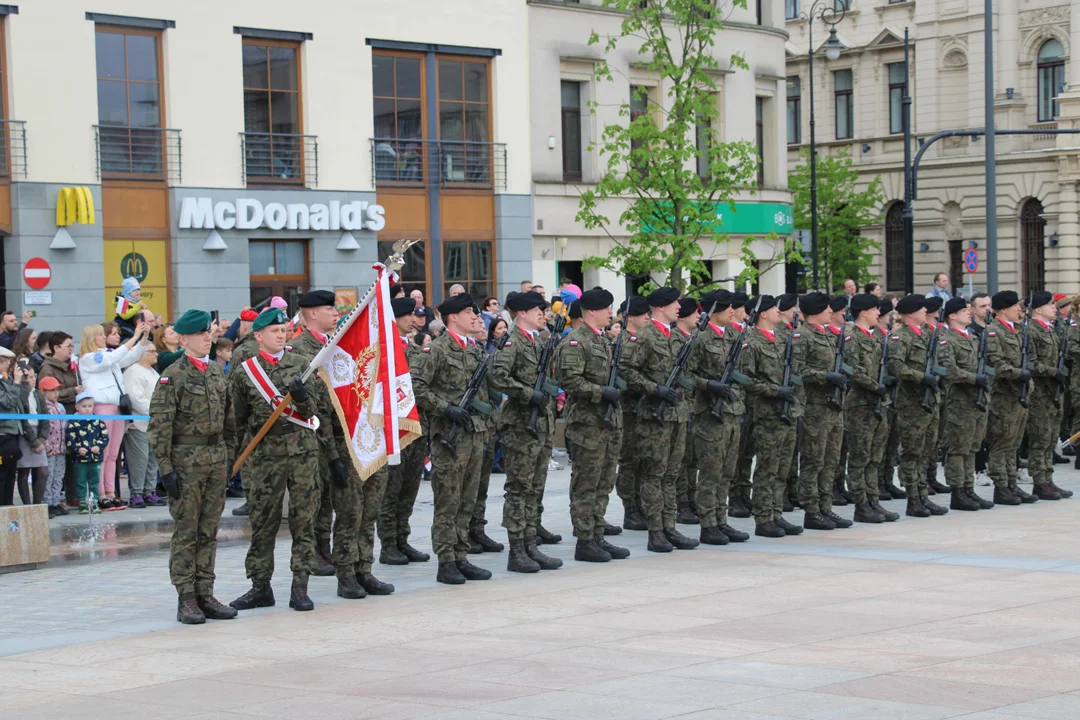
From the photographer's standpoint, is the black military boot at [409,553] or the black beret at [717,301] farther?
the black beret at [717,301]

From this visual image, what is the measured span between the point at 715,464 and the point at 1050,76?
40451mm

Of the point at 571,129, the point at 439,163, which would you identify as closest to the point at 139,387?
the point at 439,163

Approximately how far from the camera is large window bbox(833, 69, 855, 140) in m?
54.9

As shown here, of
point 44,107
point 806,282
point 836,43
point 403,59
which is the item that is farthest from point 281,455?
point 806,282

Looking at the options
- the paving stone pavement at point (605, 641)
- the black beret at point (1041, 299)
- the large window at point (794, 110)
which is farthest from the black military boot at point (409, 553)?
the large window at point (794, 110)

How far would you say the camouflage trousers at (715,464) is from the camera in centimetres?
1366

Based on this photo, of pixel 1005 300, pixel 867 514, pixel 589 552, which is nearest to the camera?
pixel 589 552

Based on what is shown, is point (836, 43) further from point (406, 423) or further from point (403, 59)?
point (406, 423)

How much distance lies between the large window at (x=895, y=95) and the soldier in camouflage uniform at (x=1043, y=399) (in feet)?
123

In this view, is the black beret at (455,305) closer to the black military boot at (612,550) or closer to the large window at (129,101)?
the black military boot at (612,550)

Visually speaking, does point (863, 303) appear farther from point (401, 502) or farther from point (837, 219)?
point (837, 219)

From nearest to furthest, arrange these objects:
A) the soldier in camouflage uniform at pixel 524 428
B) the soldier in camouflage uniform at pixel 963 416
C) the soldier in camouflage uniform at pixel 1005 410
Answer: the soldier in camouflage uniform at pixel 524 428, the soldier in camouflage uniform at pixel 963 416, the soldier in camouflage uniform at pixel 1005 410

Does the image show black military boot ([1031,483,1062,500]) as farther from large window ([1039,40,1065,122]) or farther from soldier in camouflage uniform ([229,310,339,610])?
large window ([1039,40,1065,122])

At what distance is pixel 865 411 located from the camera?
597 inches
